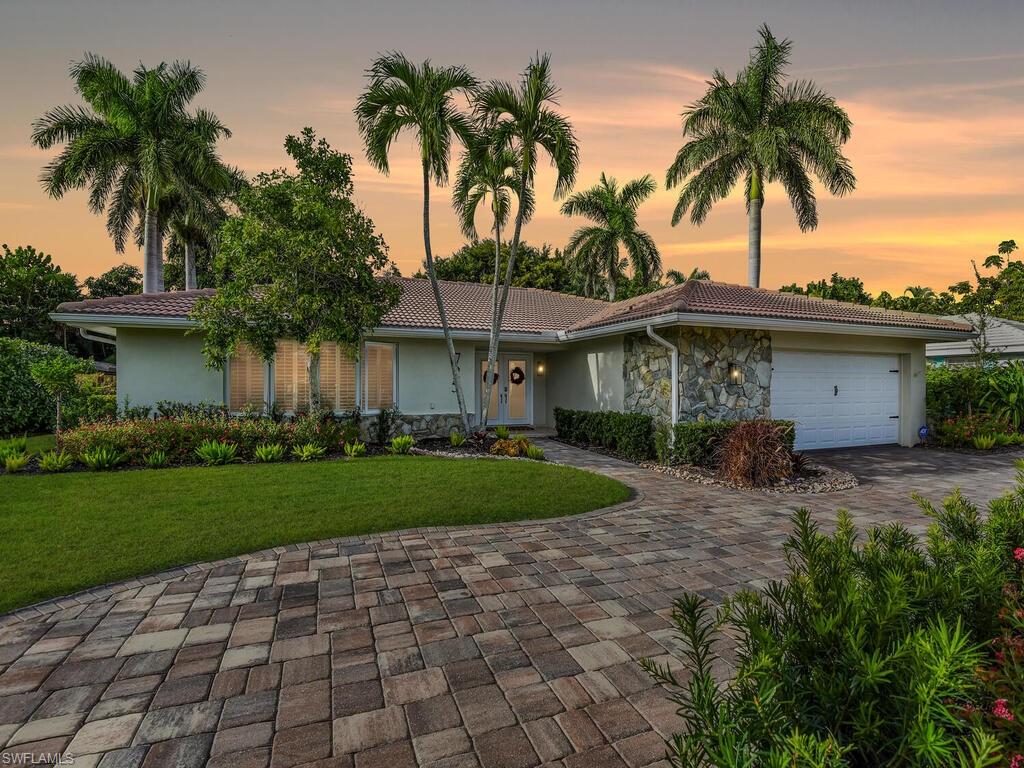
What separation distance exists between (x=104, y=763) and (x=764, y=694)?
9.18 feet

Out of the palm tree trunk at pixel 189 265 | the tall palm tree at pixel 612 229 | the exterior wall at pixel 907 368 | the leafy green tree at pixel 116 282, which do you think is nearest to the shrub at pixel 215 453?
the exterior wall at pixel 907 368

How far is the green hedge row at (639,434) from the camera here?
941cm

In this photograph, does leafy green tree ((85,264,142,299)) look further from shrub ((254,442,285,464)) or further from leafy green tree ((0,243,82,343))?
shrub ((254,442,285,464))

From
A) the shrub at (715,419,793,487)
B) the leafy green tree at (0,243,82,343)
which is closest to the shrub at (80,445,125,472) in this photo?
the shrub at (715,419,793,487)

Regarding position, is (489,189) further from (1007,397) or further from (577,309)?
(1007,397)

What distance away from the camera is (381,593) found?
3.96m

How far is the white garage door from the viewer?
11344mm

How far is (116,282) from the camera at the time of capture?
3366 centimetres

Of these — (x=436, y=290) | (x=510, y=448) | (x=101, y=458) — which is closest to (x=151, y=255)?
(x=101, y=458)

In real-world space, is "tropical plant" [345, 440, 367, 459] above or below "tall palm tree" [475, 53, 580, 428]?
below

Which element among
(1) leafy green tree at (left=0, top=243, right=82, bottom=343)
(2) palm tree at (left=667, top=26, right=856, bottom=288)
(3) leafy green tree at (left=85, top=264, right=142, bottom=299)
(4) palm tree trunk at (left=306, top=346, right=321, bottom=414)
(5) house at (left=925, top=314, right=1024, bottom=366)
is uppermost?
(2) palm tree at (left=667, top=26, right=856, bottom=288)

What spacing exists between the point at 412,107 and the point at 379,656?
33.4 ft

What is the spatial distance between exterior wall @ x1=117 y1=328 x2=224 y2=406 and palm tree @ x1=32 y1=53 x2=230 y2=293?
10.8 metres

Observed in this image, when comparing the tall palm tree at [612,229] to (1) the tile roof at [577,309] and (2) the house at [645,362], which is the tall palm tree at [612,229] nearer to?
(1) the tile roof at [577,309]
